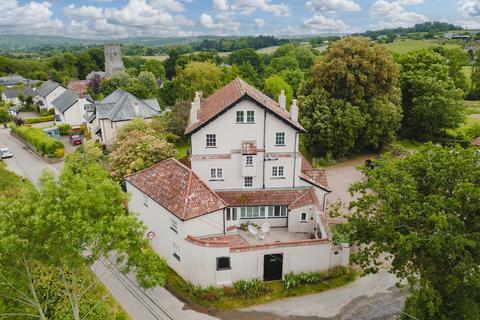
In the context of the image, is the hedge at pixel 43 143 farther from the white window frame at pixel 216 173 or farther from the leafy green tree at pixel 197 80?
the white window frame at pixel 216 173

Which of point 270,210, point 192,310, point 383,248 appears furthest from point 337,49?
point 192,310

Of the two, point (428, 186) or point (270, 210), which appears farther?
point (270, 210)

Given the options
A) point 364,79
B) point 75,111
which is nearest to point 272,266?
point 364,79

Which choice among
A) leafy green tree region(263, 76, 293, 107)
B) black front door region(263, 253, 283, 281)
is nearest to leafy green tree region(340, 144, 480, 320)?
black front door region(263, 253, 283, 281)

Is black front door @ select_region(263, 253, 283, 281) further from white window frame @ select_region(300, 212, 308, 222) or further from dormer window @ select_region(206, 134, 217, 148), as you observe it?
dormer window @ select_region(206, 134, 217, 148)

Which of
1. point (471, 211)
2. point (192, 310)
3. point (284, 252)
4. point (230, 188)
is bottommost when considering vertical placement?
point (192, 310)

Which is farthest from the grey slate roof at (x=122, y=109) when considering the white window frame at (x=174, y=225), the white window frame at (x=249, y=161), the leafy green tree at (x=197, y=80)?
the white window frame at (x=174, y=225)

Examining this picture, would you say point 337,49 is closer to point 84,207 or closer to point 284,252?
point 284,252

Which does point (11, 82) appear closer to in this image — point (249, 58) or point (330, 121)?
point (249, 58)
